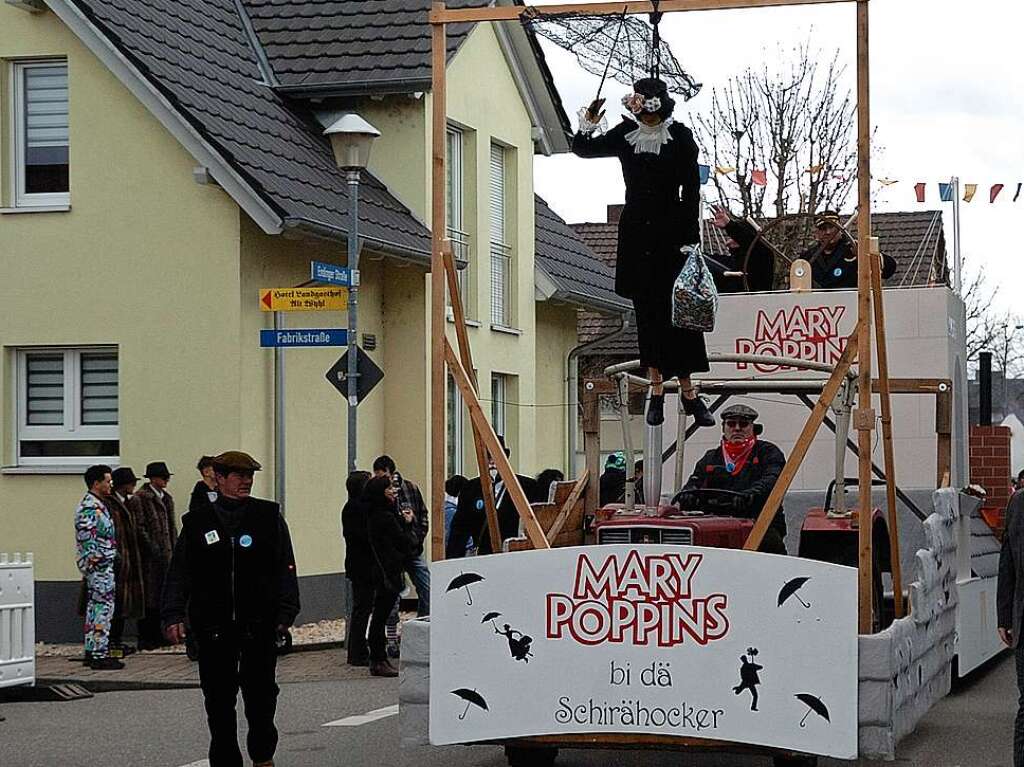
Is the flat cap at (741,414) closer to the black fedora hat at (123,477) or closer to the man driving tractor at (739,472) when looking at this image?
the man driving tractor at (739,472)

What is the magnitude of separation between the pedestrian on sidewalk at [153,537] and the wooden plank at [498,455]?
8.23 m

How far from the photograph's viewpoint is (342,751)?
11.2 meters

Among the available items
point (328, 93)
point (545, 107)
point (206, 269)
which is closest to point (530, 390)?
point (545, 107)

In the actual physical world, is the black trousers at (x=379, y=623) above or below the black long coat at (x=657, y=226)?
below

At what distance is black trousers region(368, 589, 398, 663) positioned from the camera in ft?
51.2

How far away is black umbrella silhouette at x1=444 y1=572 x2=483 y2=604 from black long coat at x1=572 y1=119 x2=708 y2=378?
4.70ft

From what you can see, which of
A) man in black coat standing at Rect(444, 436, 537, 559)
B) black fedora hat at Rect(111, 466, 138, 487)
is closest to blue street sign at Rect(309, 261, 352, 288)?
man in black coat standing at Rect(444, 436, 537, 559)

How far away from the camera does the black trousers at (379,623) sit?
15.6 meters

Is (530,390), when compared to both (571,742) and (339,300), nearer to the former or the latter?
(339,300)

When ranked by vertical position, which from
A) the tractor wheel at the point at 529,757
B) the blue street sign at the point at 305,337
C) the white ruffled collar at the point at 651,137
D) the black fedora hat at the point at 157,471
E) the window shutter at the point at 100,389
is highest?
the white ruffled collar at the point at 651,137

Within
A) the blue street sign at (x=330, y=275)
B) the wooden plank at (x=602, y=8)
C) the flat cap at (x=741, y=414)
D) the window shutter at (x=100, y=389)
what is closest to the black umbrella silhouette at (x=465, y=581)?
the wooden plank at (x=602, y=8)

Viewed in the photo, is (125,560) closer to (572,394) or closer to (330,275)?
(330,275)

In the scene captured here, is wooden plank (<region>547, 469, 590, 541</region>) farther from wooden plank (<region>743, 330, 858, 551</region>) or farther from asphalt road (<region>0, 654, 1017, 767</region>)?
wooden plank (<region>743, 330, 858, 551</region>)

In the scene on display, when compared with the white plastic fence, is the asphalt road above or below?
below
